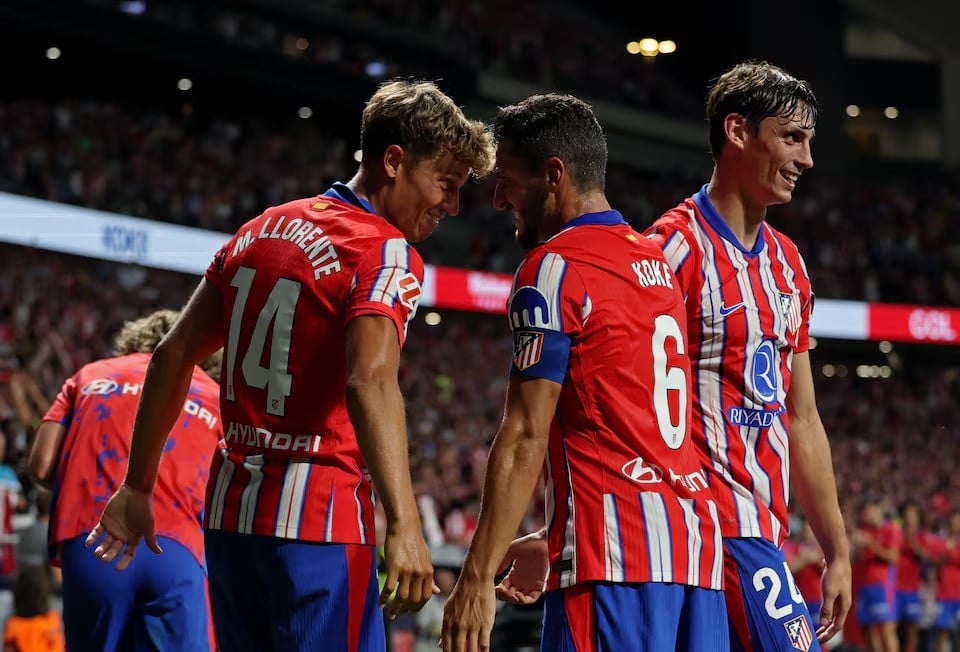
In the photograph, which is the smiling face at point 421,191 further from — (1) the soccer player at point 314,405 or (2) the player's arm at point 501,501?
(2) the player's arm at point 501,501

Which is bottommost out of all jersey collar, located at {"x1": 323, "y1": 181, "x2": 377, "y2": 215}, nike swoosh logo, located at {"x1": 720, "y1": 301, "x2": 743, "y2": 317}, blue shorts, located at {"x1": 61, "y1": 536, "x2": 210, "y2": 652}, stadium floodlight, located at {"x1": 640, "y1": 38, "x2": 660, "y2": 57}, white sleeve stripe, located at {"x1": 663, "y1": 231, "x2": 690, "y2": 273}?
blue shorts, located at {"x1": 61, "y1": 536, "x2": 210, "y2": 652}

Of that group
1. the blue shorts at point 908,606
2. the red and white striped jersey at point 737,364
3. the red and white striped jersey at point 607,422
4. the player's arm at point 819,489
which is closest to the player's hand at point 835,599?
the player's arm at point 819,489

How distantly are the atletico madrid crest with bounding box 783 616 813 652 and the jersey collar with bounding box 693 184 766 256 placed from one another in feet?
3.51

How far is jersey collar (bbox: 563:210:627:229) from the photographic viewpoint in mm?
3152

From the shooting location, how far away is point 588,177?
3.21 meters

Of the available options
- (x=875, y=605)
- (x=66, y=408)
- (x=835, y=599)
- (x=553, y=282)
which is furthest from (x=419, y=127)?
(x=875, y=605)

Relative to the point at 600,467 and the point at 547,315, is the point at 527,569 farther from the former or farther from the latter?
the point at 547,315

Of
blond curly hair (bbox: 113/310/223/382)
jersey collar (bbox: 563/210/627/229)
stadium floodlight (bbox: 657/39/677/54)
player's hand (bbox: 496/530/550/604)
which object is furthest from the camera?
stadium floodlight (bbox: 657/39/677/54)

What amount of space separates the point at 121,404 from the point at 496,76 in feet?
84.0

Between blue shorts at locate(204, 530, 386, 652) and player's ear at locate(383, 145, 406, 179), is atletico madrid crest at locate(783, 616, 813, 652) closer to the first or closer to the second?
blue shorts at locate(204, 530, 386, 652)

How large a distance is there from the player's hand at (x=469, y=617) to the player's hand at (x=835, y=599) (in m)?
1.35

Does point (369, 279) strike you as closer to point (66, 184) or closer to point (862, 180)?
point (66, 184)

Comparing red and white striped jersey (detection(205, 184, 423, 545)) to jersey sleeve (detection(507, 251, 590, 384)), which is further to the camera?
red and white striped jersey (detection(205, 184, 423, 545))

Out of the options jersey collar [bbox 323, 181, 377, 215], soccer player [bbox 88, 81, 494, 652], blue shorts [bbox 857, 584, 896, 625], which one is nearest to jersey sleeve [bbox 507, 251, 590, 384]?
soccer player [bbox 88, 81, 494, 652]
